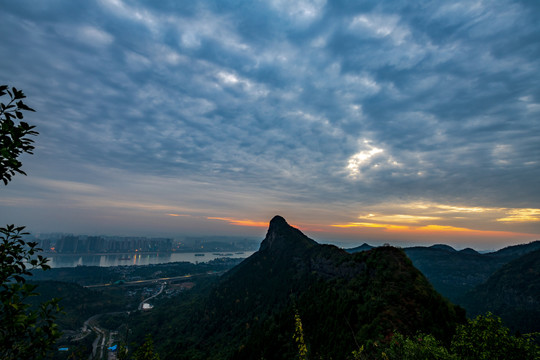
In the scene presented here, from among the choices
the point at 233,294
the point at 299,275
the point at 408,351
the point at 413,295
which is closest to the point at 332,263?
the point at 299,275

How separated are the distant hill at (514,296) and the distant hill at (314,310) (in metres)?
63.7

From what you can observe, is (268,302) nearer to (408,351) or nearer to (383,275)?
(383,275)

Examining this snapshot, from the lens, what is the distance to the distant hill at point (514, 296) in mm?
68625

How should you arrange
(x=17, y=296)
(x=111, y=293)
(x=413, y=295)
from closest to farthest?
(x=17, y=296) < (x=413, y=295) < (x=111, y=293)

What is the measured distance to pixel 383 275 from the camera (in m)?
33.9

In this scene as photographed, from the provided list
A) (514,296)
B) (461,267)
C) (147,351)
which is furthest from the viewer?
(461,267)

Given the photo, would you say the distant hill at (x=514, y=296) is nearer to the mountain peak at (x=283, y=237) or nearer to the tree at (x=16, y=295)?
the mountain peak at (x=283, y=237)

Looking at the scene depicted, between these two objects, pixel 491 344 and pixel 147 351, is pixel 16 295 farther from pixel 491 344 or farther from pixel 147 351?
pixel 491 344

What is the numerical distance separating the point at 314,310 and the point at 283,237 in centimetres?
6505

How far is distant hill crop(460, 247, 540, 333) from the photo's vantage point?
225 ft

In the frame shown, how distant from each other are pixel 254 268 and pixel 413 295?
8209 centimetres

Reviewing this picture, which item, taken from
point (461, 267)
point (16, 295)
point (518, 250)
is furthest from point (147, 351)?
point (518, 250)

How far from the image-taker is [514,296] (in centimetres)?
8362

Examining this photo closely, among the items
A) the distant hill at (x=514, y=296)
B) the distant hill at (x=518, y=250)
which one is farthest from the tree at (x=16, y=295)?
the distant hill at (x=518, y=250)
